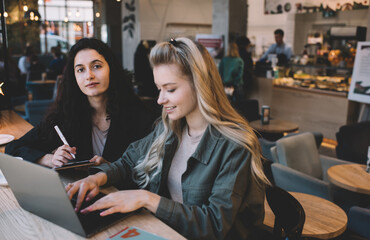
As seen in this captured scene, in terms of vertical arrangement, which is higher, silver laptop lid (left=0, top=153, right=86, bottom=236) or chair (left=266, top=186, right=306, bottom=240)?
silver laptop lid (left=0, top=153, right=86, bottom=236)

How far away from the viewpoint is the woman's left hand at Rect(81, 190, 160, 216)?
3.88 feet

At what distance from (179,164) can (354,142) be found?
327cm

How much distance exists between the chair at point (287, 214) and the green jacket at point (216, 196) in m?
0.07

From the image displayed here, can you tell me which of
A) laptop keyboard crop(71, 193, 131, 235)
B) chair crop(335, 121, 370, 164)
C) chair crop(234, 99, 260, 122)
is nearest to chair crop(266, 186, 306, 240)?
laptop keyboard crop(71, 193, 131, 235)

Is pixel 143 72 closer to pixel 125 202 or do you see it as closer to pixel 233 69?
pixel 233 69

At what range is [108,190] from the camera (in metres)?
1.56

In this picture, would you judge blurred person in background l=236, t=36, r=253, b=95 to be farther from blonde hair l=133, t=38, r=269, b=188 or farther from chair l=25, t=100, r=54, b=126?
blonde hair l=133, t=38, r=269, b=188

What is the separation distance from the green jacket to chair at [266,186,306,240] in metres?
0.07

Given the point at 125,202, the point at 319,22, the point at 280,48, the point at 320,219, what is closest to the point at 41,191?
the point at 125,202

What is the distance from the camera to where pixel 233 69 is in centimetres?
674

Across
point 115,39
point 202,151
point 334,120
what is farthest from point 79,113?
point 115,39

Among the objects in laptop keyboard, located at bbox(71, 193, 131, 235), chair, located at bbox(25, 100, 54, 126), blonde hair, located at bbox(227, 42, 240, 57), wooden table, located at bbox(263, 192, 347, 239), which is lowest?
wooden table, located at bbox(263, 192, 347, 239)

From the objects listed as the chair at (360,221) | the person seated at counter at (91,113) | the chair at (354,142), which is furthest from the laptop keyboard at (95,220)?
the chair at (354,142)

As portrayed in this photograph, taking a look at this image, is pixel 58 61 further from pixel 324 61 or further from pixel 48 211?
pixel 48 211
